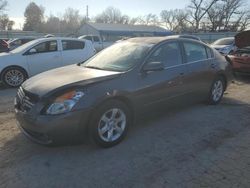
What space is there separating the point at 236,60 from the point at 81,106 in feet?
27.2

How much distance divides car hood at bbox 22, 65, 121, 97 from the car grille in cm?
8

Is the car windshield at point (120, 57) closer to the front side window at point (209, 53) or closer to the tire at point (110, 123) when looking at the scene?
the tire at point (110, 123)

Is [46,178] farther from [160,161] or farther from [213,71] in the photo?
[213,71]

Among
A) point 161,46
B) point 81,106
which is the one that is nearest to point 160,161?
point 81,106

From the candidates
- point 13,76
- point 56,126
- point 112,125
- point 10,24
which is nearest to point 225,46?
point 13,76

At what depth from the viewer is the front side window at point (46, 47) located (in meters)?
9.70

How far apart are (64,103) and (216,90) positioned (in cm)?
398

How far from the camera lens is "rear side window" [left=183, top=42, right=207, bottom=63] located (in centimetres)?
580

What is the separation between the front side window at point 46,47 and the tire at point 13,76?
90 centimetres

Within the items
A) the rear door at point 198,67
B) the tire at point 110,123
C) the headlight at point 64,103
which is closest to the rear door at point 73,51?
the rear door at point 198,67

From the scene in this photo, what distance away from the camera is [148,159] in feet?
13.1

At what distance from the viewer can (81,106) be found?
12.9 feet

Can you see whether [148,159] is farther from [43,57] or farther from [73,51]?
[73,51]

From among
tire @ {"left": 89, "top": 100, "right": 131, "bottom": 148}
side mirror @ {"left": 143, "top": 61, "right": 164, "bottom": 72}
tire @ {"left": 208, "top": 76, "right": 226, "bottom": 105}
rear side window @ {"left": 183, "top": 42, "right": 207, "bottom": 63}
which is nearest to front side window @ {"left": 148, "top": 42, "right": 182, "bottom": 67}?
side mirror @ {"left": 143, "top": 61, "right": 164, "bottom": 72}
